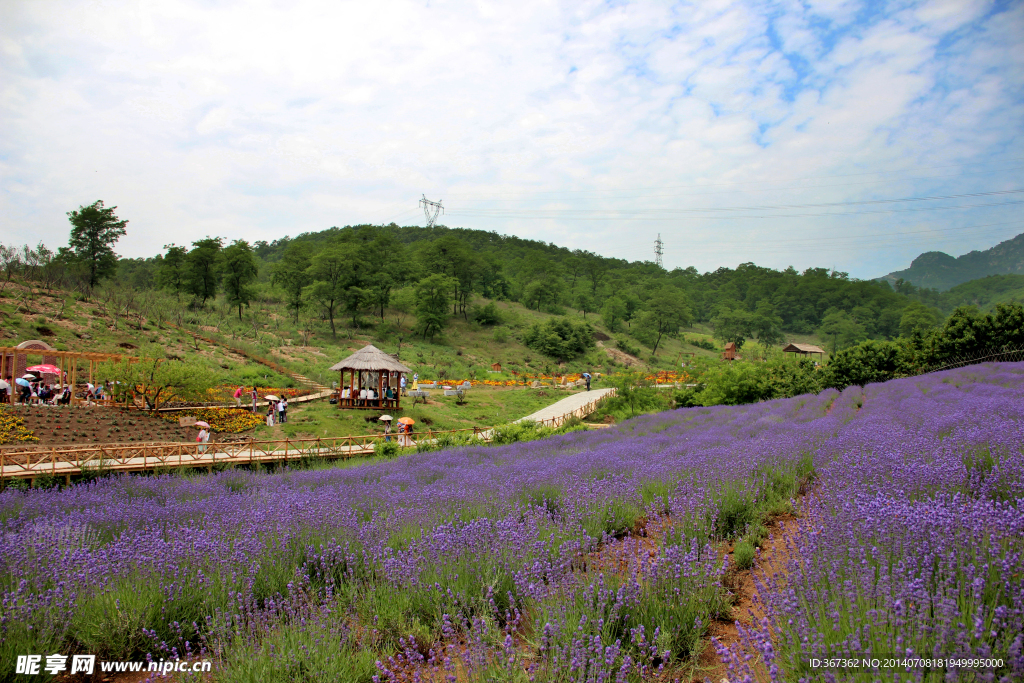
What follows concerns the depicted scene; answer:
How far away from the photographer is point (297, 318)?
55.2 meters

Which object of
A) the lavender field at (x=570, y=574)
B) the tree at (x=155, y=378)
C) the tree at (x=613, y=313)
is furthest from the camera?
the tree at (x=613, y=313)

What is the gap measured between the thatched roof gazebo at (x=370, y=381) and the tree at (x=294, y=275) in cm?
3130

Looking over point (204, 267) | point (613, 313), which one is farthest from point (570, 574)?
point (613, 313)

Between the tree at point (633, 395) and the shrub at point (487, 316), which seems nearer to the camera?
the tree at point (633, 395)

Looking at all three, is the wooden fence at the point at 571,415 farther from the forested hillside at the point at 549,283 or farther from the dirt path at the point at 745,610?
the forested hillside at the point at 549,283

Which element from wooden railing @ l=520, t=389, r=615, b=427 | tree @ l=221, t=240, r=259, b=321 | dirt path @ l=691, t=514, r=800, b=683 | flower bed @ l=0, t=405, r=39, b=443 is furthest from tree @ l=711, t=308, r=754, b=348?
dirt path @ l=691, t=514, r=800, b=683

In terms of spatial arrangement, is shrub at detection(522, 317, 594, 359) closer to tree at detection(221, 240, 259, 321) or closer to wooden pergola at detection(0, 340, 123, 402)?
tree at detection(221, 240, 259, 321)

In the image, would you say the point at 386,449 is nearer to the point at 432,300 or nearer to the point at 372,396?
the point at 372,396

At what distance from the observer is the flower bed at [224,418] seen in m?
19.4

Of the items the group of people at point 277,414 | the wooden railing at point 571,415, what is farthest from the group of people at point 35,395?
the wooden railing at point 571,415

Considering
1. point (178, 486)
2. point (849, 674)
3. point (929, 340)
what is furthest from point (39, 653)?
point (929, 340)

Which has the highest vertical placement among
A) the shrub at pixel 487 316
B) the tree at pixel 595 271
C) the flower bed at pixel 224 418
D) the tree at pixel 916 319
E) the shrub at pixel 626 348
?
the tree at pixel 595 271

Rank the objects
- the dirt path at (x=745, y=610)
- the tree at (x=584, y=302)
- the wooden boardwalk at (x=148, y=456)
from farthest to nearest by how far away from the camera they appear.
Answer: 1. the tree at (x=584, y=302)
2. the wooden boardwalk at (x=148, y=456)
3. the dirt path at (x=745, y=610)

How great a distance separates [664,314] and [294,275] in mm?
52700
